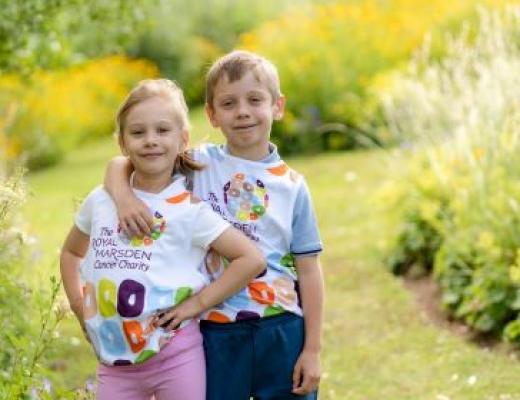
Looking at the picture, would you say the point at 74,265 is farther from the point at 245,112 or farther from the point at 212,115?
the point at 245,112

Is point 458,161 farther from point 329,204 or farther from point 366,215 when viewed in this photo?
point 329,204

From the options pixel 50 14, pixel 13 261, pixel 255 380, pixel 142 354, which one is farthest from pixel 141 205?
pixel 50 14

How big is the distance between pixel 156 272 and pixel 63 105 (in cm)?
1444

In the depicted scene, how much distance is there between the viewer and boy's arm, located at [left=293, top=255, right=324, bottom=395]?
10.7 ft

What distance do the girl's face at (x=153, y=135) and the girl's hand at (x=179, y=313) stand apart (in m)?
0.39

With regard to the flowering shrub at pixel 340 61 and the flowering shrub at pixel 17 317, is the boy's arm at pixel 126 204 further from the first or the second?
the flowering shrub at pixel 340 61

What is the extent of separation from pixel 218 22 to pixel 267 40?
26.8 ft

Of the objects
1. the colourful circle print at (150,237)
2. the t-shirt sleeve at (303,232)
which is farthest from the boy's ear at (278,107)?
the colourful circle print at (150,237)

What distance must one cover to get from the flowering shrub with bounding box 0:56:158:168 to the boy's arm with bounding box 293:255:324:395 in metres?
10.7

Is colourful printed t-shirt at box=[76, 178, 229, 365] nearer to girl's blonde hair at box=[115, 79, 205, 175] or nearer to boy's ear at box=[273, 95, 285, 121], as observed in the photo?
girl's blonde hair at box=[115, 79, 205, 175]

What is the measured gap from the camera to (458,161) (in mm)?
7281

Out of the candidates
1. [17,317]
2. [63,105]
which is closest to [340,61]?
[63,105]

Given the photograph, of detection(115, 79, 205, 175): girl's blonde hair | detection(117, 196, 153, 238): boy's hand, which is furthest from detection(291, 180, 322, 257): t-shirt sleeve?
detection(117, 196, 153, 238): boy's hand

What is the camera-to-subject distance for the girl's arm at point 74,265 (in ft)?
11.2
